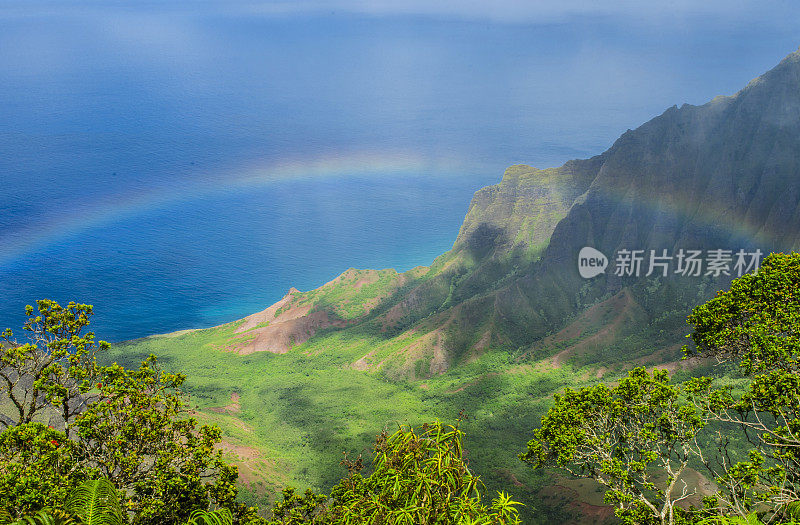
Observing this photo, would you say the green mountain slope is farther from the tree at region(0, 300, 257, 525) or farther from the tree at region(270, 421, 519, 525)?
the tree at region(270, 421, 519, 525)

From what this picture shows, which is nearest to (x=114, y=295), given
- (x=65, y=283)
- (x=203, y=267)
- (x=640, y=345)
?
(x=65, y=283)

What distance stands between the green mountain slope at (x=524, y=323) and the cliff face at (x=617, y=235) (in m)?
0.26

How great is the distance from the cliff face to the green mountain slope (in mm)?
264

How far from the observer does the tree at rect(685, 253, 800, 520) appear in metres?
20.3

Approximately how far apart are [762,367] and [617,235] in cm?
8779

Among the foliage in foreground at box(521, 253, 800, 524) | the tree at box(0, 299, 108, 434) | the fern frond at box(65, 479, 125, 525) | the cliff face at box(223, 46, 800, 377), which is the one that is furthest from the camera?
the cliff face at box(223, 46, 800, 377)

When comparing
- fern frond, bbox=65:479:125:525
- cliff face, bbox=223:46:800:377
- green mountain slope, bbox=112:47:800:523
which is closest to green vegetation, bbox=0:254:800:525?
fern frond, bbox=65:479:125:525

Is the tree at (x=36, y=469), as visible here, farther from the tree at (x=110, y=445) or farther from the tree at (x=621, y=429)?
the tree at (x=621, y=429)

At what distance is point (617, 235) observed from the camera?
106 m

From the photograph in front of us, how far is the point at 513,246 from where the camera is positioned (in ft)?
412

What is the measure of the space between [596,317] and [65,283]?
149m

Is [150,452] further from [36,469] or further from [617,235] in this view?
[617,235]

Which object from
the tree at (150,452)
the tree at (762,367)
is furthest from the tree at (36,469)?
the tree at (762,367)

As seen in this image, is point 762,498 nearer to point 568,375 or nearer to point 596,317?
point 568,375
